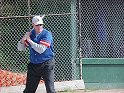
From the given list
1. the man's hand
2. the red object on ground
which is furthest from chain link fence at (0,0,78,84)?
the man's hand

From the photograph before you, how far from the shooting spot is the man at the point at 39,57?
654cm


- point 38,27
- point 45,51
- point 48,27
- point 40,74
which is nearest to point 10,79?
point 48,27

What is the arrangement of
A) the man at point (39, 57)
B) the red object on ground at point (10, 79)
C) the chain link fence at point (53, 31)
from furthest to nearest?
the chain link fence at point (53, 31), the red object on ground at point (10, 79), the man at point (39, 57)

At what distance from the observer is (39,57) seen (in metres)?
6.64

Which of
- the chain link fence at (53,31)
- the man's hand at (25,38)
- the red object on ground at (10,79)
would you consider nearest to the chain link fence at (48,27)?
the chain link fence at (53,31)

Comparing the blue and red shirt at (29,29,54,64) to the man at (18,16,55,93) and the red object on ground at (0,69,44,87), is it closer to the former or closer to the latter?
the man at (18,16,55,93)

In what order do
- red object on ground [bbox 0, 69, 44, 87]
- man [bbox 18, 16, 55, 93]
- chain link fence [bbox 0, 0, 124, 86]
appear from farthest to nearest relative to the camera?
chain link fence [bbox 0, 0, 124, 86] → red object on ground [bbox 0, 69, 44, 87] → man [bbox 18, 16, 55, 93]

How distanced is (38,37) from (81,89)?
10.0ft

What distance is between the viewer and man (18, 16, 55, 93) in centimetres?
654

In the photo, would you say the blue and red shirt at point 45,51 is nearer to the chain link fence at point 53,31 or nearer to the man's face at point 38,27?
the man's face at point 38,27

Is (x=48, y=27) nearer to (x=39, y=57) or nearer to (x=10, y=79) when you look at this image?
(x=10, y=79)

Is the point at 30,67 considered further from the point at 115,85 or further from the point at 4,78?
the point at 115,85

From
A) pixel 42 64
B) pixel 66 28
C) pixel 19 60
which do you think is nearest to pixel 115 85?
pixel 66 28

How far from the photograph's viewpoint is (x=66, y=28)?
9664 mm
